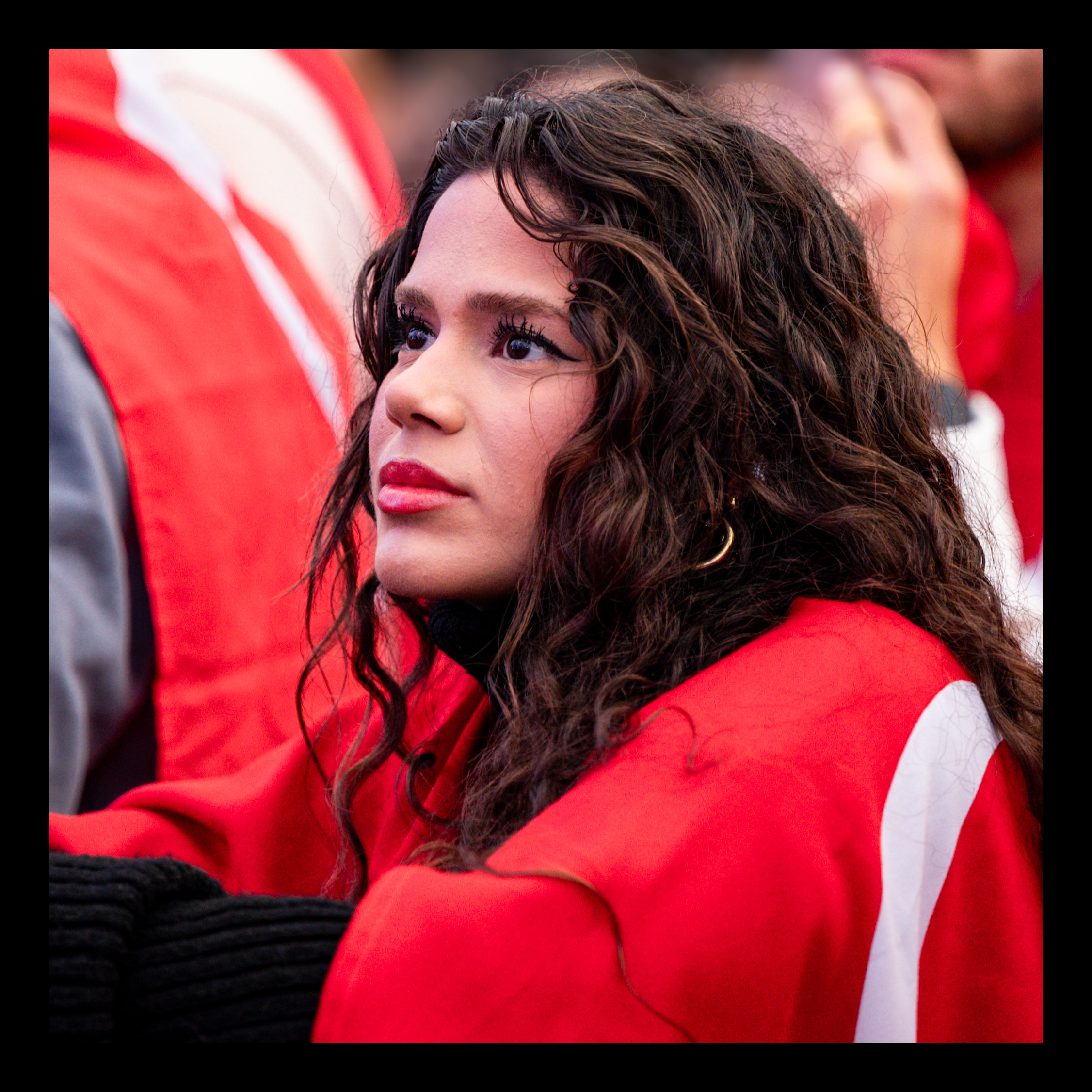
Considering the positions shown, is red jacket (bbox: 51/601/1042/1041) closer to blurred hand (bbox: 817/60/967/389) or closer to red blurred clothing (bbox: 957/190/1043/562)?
blurred hand (bbox: 817/60/967/389)

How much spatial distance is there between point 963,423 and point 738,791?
1258 millimetres

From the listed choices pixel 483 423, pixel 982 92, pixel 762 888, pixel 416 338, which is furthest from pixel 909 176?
pixel 762 888

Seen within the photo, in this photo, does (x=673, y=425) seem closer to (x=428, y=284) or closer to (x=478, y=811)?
(x=428, y=284)

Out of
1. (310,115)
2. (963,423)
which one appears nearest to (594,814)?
(963,423)

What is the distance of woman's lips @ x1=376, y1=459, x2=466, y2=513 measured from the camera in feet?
3.59

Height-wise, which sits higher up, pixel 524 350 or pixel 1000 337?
pixel 1000 337

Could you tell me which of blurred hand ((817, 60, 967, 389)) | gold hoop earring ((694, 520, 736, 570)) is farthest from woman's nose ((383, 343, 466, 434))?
blurred hand ((817, 60, 967, 389))

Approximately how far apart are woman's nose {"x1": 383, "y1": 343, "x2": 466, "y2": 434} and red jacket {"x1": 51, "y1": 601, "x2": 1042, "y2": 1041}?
0.34 metres

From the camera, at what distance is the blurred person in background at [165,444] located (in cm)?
134

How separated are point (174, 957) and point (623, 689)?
43cm

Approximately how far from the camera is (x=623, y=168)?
112 centimetres

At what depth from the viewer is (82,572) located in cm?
133

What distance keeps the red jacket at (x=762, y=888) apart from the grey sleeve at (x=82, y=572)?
0.56m

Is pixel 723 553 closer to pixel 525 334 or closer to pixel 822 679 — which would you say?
pixel 822 679
